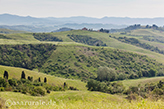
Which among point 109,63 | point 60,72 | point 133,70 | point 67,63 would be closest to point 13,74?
point 60,72

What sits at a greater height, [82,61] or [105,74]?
[82,61]

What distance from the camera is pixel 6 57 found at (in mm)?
121500

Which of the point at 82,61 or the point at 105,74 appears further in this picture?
the point at 82,61

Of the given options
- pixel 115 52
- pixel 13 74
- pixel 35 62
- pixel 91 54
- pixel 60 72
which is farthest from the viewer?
pixel 115 52

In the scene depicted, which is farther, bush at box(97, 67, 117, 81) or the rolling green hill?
the rolling green hill

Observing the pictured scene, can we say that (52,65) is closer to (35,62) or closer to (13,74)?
(35,62)

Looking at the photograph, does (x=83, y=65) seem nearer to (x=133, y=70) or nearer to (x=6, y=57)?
(x=133, y=70)

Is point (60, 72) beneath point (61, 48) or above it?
beneath

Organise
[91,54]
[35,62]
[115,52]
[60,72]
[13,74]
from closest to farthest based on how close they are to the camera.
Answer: [13,74] → [60,72] → [35,62] → [91,54] → [115,52]

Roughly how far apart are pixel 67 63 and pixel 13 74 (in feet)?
194

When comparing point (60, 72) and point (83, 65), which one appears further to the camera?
point (83, 65)

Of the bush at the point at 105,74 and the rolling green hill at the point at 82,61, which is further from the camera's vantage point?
the rolling green hill at the point at 82,61

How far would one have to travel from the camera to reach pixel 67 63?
121750 mm

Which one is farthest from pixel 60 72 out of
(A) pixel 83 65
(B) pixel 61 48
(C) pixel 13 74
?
(C) pixel 13 74
